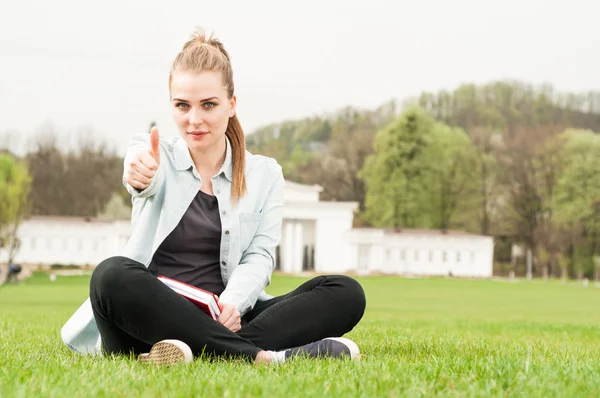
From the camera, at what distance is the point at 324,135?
99.5m

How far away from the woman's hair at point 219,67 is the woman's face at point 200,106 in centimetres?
4

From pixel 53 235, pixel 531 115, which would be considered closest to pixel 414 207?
pixel 53 235

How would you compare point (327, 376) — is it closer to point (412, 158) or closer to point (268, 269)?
point (268, 269)

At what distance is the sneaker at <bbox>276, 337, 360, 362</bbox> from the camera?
13.6ft

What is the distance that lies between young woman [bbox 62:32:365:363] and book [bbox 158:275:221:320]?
62 mm

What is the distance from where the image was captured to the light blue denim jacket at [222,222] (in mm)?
4230

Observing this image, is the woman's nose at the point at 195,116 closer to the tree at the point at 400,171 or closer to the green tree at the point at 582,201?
the tree at the point at 400,171

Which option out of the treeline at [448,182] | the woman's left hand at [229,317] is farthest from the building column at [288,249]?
the woman's left hand at [229,317]

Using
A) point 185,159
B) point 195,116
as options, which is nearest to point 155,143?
point 195,116

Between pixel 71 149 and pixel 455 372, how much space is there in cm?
6647

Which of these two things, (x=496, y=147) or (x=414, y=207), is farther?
(x=496, y=147)

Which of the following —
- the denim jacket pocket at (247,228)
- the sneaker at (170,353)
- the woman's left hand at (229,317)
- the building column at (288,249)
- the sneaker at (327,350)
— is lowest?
the building column at (288,249)

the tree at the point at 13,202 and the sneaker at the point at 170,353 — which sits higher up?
the sneaker at the point at 170,353

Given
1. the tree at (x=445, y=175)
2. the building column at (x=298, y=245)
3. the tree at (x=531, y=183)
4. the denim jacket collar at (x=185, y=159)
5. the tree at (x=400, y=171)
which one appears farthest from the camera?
the building column at (x=298, y=245)
